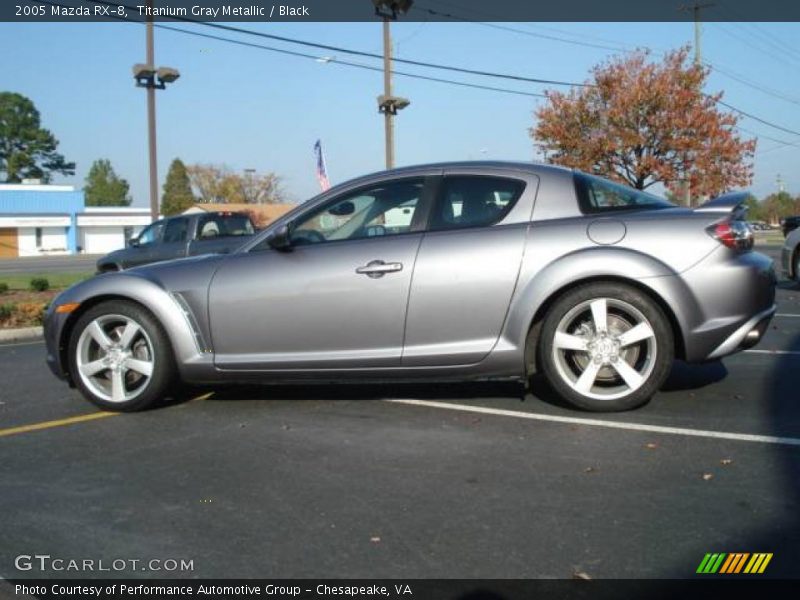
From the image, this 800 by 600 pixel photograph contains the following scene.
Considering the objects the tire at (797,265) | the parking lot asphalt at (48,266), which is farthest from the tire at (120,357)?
the parking lot asphalt at (48,266)

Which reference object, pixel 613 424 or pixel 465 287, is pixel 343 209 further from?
pixel 613 424

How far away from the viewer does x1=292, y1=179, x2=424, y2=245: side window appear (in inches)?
202

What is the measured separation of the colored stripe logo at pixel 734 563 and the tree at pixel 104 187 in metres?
117

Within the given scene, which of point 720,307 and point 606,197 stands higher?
point 606,197

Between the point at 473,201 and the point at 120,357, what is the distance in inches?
99.5

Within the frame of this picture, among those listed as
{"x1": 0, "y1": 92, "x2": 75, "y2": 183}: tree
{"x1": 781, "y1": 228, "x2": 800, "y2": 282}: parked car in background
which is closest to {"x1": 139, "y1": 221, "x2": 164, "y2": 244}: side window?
{"x1": 781, "y1": 228, "x2": 800, "y2": 282}: parked car in background

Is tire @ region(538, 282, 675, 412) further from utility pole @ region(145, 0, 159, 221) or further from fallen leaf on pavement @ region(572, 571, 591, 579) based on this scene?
utility pole @ region(145, 0, 159, 221)

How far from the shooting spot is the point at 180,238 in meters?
16.3

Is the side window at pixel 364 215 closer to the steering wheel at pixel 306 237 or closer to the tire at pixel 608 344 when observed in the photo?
the steering wheel at pixel 306 237

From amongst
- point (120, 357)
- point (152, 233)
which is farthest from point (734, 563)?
point (152, 233)

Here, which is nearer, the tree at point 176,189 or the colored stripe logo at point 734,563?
the colored stripe logo at point 734,563

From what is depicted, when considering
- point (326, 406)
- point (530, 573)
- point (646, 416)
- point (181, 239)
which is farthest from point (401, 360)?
point (181, 239)

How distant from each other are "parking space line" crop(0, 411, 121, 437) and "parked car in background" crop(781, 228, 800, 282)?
1196cm

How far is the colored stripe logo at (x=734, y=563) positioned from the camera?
2.77 m
